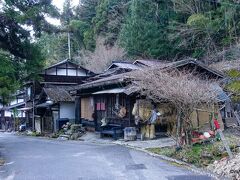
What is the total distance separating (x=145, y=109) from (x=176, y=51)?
52.8 ft

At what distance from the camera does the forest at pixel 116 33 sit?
59.4ft

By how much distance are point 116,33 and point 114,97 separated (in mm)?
23608

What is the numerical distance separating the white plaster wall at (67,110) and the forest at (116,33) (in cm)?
565

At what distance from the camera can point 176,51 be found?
31672 millimetres

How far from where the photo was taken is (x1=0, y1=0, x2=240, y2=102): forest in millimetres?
18109

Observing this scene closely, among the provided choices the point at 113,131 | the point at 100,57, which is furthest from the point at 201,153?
the point at 100,57

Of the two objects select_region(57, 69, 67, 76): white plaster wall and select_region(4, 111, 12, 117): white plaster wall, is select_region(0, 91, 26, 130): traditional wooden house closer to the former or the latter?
select_region(4, 111, 12, 117): white plaster wall

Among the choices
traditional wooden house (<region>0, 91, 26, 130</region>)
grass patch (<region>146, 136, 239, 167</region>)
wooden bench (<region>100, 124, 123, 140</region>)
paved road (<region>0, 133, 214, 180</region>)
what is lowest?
paved road (<region>0, 133, 214, 180</region>)

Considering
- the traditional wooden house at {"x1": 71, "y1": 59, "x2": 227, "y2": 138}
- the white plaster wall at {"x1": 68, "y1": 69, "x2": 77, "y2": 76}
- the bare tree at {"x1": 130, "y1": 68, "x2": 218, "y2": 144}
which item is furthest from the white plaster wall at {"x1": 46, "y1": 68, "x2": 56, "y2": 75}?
the bare tree at {"x1": 130, "y1": 68, "x2": 218, "y2": 144}

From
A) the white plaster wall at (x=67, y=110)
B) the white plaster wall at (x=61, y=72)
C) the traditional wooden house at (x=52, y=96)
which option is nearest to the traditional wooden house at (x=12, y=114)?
the traditional wooden house at (x=52, y=96)

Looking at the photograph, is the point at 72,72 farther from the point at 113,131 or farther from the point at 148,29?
the point at 113,131

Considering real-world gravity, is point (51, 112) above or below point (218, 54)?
below

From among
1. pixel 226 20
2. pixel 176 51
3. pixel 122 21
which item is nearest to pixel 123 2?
pixel 122 21

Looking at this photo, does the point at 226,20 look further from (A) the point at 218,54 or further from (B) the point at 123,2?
(B) the point at 123,2
